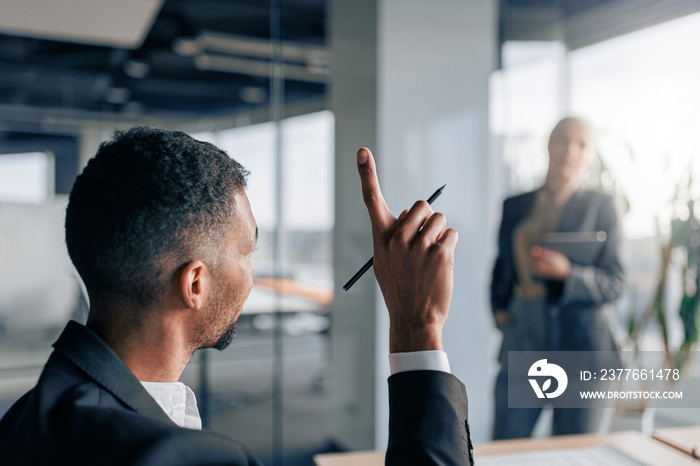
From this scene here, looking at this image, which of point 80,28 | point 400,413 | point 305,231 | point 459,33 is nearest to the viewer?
point 400,413

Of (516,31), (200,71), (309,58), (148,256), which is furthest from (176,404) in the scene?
(200,71)

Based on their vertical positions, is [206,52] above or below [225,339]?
above

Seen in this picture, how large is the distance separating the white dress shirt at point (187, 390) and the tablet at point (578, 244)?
7.14 ft

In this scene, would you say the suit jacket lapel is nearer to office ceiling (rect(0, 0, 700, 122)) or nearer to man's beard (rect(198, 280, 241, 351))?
man's beard (rect(198, 280, 241, 351))

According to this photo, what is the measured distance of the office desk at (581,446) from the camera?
136cm

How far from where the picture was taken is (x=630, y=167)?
2.79 metres

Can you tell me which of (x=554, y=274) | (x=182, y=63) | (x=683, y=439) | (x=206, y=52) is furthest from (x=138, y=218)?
(x=182, y=63)

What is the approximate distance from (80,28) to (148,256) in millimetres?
2408

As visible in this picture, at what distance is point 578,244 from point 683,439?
4.70 ft

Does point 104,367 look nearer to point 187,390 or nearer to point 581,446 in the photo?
point 187,390

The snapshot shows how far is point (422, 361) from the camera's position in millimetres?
765

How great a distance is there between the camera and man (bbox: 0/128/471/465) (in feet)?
2.36

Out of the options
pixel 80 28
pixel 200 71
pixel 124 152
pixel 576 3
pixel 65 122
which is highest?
pixel 200 71

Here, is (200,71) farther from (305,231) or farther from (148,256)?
(148,256)
